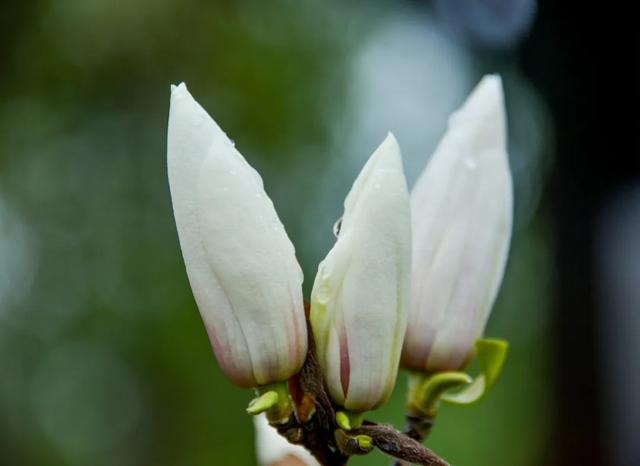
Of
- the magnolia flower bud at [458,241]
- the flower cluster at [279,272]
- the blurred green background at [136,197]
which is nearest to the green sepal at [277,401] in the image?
the flower cluster at [279,272]

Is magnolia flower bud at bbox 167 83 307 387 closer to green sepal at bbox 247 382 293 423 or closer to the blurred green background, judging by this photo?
green sepal at bbox 247 382 293 423

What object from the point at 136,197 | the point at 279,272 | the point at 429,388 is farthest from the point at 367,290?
the point at 136,197

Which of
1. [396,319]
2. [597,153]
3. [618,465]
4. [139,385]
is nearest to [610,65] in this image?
[597,153]

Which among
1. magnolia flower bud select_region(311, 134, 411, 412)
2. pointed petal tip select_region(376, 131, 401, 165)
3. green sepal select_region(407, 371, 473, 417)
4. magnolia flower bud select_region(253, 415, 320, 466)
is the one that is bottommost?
magnolia flower bud select_region(253, 415, 320, 466)

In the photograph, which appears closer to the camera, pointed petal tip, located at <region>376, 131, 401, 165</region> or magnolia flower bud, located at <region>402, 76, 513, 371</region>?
pointed petal tip, located at <region>376, 131, 401, 165</region>

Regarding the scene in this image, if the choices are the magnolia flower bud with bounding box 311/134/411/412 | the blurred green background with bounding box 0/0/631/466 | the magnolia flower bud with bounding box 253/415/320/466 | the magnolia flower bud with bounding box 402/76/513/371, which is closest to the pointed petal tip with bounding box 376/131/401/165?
the magnolia flower bud with bounding box 311/134/411/412

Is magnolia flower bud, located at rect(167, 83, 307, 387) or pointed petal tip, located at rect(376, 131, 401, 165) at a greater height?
pointed petal tip, located at rect(376, 131, 401, 165)

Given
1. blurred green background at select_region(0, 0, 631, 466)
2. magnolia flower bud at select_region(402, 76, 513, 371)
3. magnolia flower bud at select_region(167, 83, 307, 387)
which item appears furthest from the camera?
blurred green background at select_region(0, 0, 631, 466)
